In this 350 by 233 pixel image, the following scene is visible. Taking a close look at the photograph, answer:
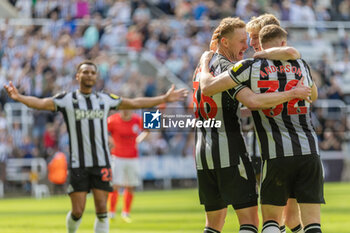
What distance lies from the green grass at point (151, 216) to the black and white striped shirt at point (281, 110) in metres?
5.05

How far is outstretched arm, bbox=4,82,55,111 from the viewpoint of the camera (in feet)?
27.2

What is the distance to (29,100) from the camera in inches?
335

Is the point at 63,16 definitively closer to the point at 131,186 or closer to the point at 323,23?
the point at 323,23

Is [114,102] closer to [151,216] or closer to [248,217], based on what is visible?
[248,217]

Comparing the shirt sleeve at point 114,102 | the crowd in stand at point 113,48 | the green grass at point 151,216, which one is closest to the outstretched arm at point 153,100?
the shirt sleeve at point 114,102

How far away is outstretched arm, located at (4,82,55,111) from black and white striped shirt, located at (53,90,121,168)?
0.42 ft

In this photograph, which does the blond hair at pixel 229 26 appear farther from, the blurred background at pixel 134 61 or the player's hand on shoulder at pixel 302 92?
the blurred background at pixel 134 61

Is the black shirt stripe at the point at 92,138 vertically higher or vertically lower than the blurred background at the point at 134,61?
lower

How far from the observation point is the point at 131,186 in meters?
14.0

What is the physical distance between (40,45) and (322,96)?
33.7 feet

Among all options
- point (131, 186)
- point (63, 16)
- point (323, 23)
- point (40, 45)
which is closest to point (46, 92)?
point (40, 45)

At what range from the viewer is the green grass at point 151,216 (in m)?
11.6

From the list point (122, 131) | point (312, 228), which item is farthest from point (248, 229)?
point (122, 131)

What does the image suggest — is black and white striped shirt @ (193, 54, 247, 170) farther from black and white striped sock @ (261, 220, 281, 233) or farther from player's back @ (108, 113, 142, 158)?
player's back @ (108, 113, 142, 158)
